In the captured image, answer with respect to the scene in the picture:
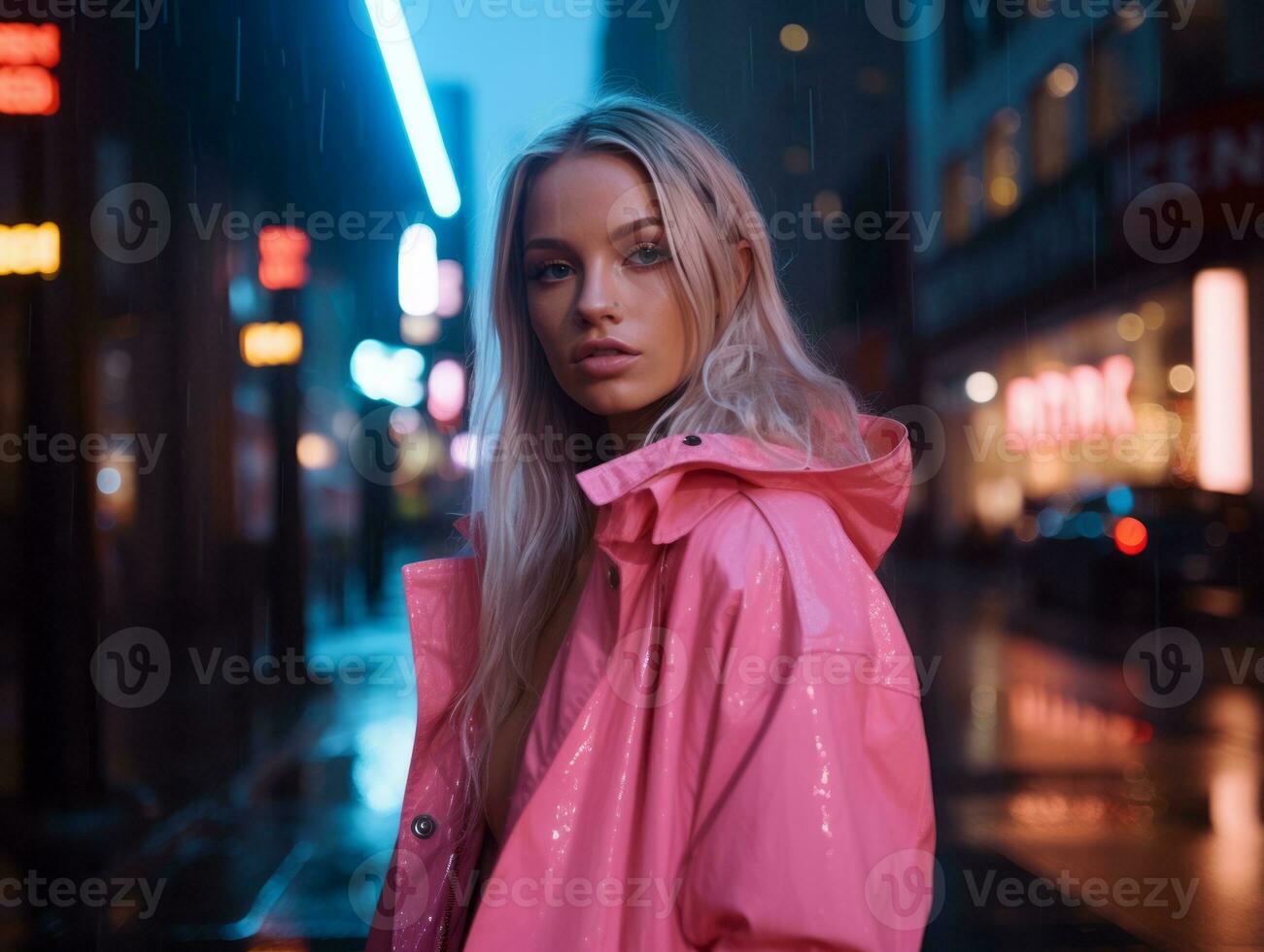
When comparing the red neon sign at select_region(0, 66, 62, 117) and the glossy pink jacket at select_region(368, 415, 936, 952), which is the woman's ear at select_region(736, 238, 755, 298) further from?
the red neon sign at select_region(0, 66, 62, 117)

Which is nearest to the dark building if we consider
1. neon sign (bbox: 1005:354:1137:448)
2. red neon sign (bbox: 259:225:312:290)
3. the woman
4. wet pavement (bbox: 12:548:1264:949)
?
neon sign (bbox: 1005:354:1137:448)

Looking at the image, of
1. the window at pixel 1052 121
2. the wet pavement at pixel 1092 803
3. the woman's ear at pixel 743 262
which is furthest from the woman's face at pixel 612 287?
the window at pixel 1052 121

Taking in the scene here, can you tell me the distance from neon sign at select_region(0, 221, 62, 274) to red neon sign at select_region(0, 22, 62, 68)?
0.84m

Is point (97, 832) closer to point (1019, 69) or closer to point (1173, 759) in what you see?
point (1173, 759)

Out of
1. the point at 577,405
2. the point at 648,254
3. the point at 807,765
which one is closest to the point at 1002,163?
the point at 577,405

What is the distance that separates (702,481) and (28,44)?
573 cm

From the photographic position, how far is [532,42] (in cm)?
744

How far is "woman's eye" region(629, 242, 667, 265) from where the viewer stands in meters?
1.65

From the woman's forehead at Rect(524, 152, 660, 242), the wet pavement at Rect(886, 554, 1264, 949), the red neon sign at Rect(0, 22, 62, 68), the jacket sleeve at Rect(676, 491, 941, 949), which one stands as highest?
the red neon sign at Rect(0, 22, 62, 68)

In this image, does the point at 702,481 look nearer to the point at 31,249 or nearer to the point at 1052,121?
the point at 31,249

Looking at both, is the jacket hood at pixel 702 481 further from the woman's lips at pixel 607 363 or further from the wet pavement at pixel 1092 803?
the wet pavement at pixel 1092 803

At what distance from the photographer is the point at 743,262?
1.73 metres

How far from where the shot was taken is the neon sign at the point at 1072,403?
1817cm

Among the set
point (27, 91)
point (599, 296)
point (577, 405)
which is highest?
point (27, 91)
